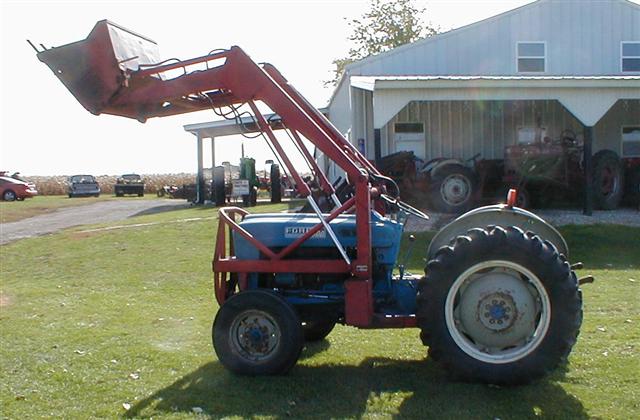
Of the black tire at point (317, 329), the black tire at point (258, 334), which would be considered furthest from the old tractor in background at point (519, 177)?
the black tire at point (258, 334)

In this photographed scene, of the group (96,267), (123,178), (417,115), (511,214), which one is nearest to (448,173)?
(417,115)

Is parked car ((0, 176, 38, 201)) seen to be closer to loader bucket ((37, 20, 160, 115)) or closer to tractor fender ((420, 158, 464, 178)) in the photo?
tractor fender ((420, 158, 464, 178))

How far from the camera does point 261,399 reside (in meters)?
5.67

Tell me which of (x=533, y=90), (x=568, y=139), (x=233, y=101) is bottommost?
Answer: (x=233, y=101)

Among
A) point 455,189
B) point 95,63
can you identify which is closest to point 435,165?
point 455,189

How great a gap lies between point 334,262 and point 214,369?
1.40 metres

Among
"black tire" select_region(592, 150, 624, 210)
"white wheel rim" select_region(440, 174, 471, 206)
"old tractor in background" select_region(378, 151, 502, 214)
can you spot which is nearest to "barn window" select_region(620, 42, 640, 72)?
"black tire" select_region(592, 150, 624, 210)

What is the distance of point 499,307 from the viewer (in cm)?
589

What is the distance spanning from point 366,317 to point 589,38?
19539 mm

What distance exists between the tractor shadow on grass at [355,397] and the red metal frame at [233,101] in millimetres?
532

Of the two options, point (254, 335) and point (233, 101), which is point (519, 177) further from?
point (254, 335)

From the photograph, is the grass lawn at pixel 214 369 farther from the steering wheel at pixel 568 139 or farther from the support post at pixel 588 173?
the steering wheel at pixel 568 139

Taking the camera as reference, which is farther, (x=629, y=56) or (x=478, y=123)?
(x=629, y=56)

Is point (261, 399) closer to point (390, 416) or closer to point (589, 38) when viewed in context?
point (390, 416)
